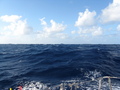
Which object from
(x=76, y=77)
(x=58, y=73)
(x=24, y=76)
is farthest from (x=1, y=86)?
(x=76, y=77)

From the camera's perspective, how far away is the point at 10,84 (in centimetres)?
1095

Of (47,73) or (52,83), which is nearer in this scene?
(52,83)

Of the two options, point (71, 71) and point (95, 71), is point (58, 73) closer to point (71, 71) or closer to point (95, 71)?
point (71, 71)

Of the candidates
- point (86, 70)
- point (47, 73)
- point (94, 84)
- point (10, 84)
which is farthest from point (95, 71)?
point (10, 84)

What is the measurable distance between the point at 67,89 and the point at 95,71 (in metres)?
5.68

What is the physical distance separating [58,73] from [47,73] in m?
1.29

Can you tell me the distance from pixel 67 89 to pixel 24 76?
17.9 feet

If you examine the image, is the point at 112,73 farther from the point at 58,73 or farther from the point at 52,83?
the point at 52,83

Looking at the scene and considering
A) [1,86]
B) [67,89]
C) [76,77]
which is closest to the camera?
[67,89]

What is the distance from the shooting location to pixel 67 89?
983 cm

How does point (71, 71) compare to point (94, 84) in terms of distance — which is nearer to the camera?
point (94, 84)

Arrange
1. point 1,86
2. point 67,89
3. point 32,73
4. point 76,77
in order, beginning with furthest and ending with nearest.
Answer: point 32,73 < point 76,77 < point 1,86 < point 67,89

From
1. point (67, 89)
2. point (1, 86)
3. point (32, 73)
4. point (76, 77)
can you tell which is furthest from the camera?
point (32, 73)

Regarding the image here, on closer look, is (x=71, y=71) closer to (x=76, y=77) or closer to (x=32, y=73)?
(x=76, y=77)
